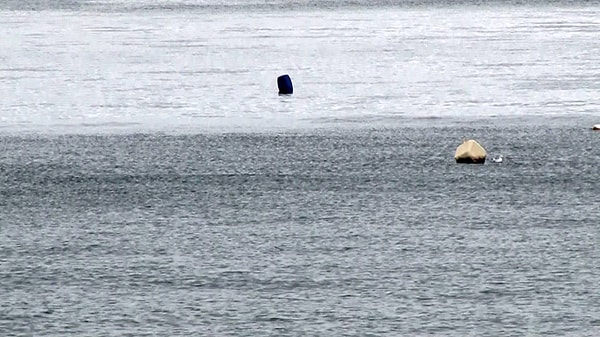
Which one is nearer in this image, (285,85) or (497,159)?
(497,159)

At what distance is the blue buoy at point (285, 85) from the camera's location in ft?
44.4

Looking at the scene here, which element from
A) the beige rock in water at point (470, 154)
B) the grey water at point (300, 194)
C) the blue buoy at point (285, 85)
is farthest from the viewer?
the blue buoy at point (285, 85)

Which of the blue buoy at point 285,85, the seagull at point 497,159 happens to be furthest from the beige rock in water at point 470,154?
the blue buoy at point 285,85

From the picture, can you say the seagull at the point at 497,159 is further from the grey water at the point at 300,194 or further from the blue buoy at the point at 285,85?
the blue buoy at the point at 285,85

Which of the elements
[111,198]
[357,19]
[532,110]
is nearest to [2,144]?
[111,198]

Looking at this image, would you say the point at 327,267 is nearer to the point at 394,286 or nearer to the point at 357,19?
the point at 394,286

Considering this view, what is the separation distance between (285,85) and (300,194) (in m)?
5.23

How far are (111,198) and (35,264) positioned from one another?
1782 millimetres

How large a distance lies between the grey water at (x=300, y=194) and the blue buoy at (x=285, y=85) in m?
0.16

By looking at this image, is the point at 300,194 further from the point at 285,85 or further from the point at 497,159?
the point at 285,85

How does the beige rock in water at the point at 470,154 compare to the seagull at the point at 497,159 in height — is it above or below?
above

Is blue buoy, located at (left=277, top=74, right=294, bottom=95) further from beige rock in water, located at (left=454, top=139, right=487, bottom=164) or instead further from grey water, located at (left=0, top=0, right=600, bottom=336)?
beige rock in water, located at (left=454, top=139, right=487, bottom=164)

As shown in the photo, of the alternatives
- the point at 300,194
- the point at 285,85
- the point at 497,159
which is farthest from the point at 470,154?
the point at 285,85

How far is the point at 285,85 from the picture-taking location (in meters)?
13.7
